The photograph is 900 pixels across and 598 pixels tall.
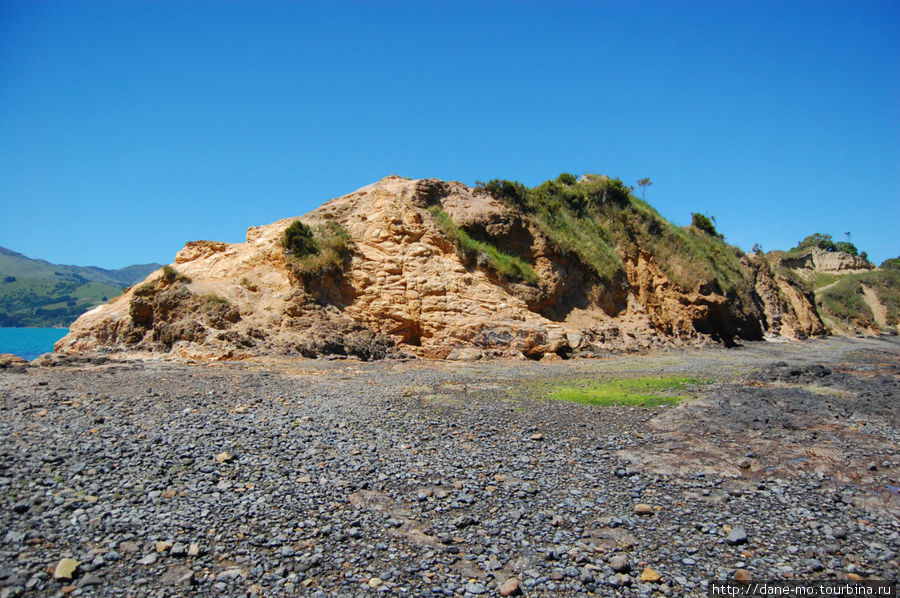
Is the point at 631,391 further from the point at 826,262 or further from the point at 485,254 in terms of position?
the point at 826,262

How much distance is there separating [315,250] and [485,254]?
306 inches

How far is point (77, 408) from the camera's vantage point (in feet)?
29.1

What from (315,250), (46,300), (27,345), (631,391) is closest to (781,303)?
(631,391)

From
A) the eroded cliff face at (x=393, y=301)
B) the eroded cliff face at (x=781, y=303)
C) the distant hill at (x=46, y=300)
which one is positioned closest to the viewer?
the eroded cliff face at (x=393, y=301)

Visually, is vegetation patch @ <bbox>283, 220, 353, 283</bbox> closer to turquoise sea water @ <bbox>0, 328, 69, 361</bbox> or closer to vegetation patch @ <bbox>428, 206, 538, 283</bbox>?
vegetation patch @ <bbox>428, 206, 538, 283</bbox>

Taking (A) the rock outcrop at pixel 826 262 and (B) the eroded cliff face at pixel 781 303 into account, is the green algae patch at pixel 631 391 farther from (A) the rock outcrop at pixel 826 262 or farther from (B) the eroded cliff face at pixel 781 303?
(A) the rock outcrop at pixel 826 262

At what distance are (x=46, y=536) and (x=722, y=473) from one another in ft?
25.9

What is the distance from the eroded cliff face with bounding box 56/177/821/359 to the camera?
61.5 feet

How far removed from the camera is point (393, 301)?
21.5m

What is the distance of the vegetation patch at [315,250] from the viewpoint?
2092 cm

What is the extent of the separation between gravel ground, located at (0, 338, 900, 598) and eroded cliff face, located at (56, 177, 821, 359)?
7841mm

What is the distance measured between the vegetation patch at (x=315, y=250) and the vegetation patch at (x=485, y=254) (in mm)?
4693

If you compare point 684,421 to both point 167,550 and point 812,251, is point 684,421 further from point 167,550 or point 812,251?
point 812,251

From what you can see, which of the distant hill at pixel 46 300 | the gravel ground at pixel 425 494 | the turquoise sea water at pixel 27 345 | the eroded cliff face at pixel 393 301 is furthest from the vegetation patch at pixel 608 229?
the distant hill at pixel 46 300
